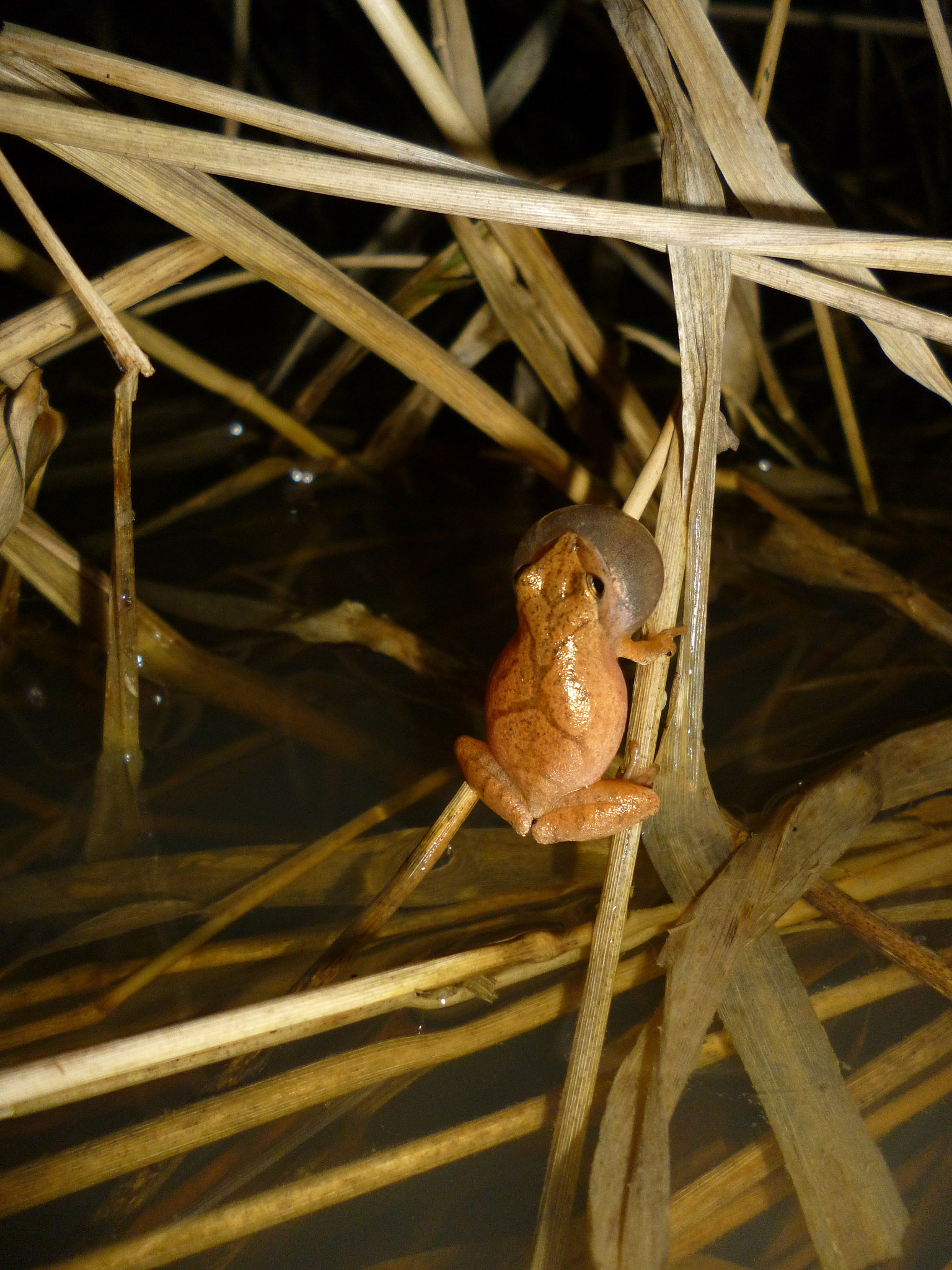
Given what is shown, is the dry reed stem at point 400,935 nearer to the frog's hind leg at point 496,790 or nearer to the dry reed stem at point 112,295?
the frog's hind leg at point 496,790

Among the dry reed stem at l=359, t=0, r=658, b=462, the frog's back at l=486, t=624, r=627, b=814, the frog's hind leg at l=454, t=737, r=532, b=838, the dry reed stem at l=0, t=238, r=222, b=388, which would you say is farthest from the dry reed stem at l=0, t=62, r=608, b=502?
the frog's hind leg at l=454, t=737, r=532, b=838

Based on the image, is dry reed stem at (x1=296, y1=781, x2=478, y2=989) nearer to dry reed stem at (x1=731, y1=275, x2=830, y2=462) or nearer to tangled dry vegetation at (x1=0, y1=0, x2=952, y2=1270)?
tangled dry vegetation at (x1=0, y1=0, x2=952, y2=1270)

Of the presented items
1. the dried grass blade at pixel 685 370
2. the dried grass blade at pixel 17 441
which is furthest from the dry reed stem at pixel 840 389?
the dried grass blade at pixel 17 441

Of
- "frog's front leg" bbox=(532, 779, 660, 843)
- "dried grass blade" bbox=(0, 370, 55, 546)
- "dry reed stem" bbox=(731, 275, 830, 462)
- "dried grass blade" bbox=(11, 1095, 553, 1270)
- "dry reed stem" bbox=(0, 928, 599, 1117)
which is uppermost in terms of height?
"dry reed stem" bbox=(731, 275, 830, 462)

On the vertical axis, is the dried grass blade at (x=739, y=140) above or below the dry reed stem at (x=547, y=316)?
below

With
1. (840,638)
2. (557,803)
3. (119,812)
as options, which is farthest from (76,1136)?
(840,638)

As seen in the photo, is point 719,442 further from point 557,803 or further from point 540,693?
point 557,803

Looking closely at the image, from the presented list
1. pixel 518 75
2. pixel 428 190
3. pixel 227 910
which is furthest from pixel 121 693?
pixel 518 75

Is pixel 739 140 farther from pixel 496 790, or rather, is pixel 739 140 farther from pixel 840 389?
pixel 496 790
